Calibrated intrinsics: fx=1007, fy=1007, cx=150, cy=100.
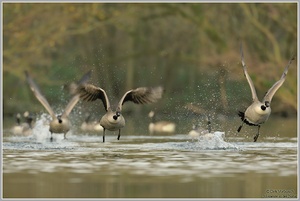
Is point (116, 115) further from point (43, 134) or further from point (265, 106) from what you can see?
point (43, 134)

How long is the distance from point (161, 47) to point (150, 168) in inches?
1201

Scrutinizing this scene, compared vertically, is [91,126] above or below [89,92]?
below

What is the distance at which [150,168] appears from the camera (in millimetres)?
15195

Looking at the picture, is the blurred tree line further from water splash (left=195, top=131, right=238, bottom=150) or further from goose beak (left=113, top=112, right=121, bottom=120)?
goose beak (left=113, top=112, right=121, bottom=120)

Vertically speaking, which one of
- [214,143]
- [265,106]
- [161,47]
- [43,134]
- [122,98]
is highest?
[161,47]

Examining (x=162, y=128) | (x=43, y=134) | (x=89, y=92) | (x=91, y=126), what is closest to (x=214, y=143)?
(x=89, y=92)

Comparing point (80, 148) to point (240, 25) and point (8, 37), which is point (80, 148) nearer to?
point (8, 37)

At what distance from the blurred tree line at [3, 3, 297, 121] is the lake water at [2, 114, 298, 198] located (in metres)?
5.43

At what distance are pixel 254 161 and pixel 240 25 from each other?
71.2 feet

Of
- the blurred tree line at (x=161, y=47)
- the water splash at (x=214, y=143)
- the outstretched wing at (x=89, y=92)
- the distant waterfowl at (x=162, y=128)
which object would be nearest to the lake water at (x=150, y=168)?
the water splash at (x=214, y=143)

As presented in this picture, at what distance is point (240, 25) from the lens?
37.6m

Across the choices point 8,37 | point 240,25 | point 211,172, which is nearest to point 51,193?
point 211,172

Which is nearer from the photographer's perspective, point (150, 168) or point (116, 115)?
point (150, 168)

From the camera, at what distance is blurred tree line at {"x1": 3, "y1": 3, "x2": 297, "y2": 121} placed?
32562 millimetres
